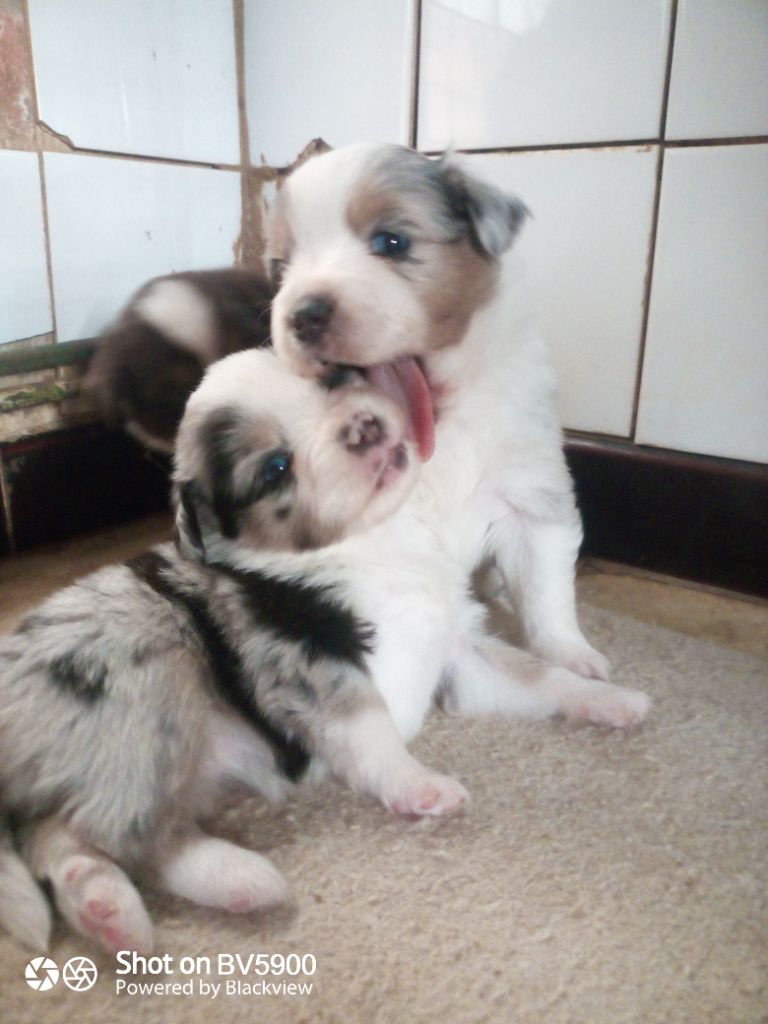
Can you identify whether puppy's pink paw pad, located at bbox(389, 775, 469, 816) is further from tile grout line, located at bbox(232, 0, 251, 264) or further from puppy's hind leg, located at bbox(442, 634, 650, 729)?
tile grout line, located at bbox(232, 0, 251, 264)

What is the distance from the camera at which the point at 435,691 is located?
1.31m

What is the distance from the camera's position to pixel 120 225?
2090 mm

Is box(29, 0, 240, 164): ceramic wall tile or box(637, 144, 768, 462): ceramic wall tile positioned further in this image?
box(29, 0, 240, 164): ceramic wall tile

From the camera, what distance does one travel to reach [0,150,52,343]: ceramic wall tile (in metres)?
1.83

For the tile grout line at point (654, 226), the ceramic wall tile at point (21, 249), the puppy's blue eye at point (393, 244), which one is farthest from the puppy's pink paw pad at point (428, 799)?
the ceramic wall tile at point (21, 249)

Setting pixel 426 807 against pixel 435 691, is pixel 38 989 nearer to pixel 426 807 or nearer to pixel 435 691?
pixel 426 807

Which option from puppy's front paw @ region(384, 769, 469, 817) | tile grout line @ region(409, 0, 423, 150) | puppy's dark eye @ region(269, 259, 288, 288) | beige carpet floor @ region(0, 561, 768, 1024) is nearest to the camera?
beige carpet floor @ region(0, 561, 768, 1024)

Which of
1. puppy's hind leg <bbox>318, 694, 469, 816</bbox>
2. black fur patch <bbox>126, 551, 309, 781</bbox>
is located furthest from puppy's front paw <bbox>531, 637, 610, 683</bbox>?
black fur patch <bbox>126, 551, 309, 781</bbox>

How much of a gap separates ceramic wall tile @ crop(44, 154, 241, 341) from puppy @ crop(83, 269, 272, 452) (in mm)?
276

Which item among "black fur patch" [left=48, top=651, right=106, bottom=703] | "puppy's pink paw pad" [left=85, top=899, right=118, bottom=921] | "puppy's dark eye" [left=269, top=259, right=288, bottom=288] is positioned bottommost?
"puppy's pink paw pad" [left=85, top=899, right=118, bottom=921]

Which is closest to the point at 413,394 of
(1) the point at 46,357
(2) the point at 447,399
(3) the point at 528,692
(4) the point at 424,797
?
(2) the point at 447,399

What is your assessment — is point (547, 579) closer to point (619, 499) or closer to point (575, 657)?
point (575, 657)

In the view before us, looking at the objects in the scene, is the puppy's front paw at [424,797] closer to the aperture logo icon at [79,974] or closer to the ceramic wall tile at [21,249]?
the aperture logo icon at [79,974]

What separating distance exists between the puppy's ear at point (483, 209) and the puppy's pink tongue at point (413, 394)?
228 millimetres
